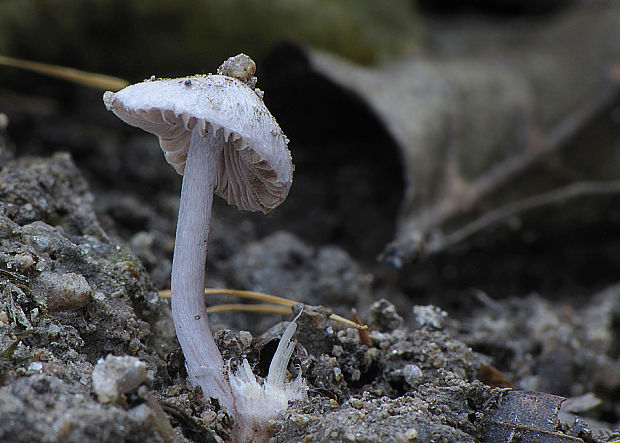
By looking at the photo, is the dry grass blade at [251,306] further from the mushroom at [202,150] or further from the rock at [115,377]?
the rock at [115,377]

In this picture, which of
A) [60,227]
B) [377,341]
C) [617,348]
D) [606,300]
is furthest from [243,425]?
[606,300]

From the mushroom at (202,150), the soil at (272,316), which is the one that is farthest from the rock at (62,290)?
the mushroom at (202,150)

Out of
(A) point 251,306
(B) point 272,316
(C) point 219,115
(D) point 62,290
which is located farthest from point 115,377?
(B) point 272,316

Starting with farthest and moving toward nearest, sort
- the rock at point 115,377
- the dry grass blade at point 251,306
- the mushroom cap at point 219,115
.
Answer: the dry grass blade at point 251,306, the mushroom cap at point 219,115, the rock at point 115,377

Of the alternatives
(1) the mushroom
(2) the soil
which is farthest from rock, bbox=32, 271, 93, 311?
(1) the mushroom

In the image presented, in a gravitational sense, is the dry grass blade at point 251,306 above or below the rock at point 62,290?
above

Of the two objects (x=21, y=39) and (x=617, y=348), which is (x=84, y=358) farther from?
(x=617, y=348)
